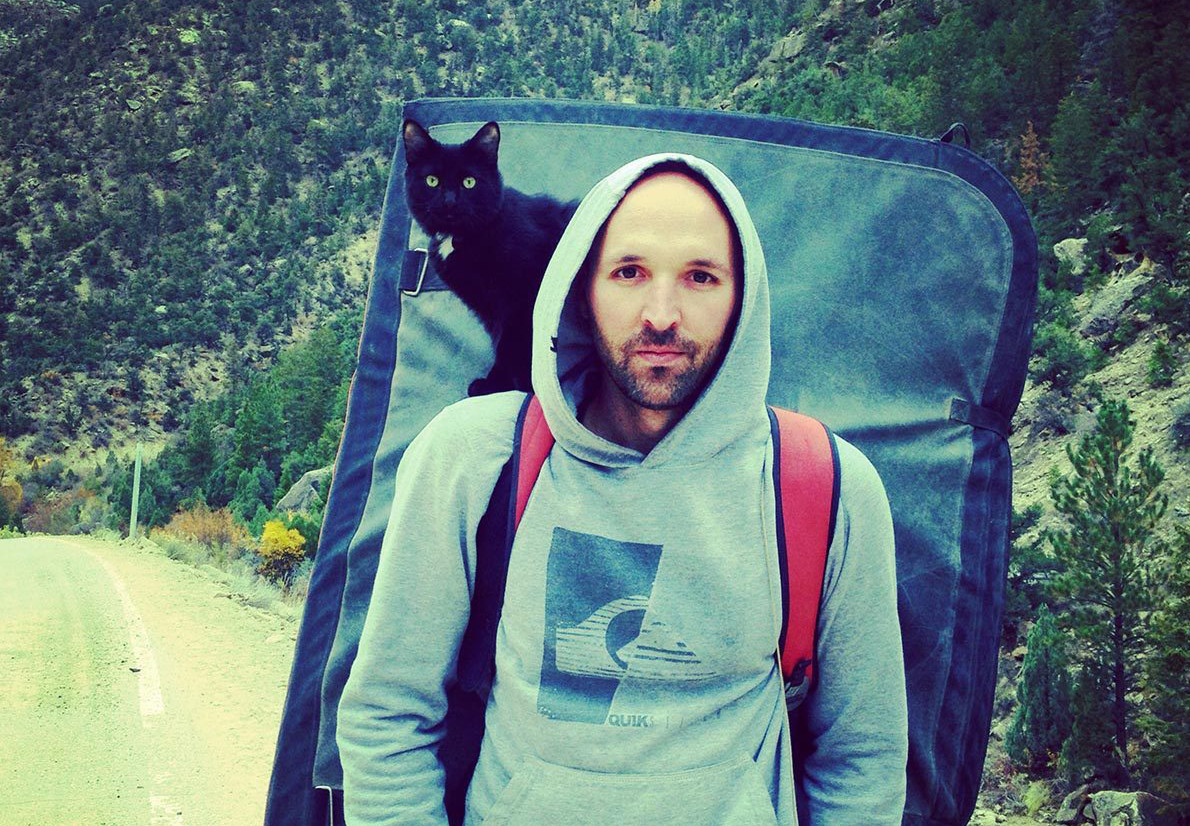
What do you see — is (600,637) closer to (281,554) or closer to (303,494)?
(281,554)

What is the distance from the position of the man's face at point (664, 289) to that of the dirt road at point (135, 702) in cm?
395

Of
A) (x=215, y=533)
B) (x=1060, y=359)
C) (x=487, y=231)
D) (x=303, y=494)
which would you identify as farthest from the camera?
(x=303, y=494)

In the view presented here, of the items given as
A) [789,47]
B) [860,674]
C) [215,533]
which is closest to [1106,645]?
[860,674]

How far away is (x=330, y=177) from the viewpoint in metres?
52.4

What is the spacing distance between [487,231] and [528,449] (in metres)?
1.53

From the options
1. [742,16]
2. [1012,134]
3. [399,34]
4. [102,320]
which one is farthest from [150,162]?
[1012,134]

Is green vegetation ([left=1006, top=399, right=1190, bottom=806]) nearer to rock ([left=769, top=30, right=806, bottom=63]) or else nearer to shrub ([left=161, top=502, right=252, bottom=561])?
shrub ([left=161, top=502, right=252, bottom=561])

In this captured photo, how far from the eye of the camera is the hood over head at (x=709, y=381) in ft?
5.86

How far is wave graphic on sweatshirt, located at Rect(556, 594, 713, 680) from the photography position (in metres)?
1.70

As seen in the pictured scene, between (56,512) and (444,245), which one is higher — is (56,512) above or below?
below

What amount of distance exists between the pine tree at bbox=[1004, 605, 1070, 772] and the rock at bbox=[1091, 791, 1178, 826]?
1525mm

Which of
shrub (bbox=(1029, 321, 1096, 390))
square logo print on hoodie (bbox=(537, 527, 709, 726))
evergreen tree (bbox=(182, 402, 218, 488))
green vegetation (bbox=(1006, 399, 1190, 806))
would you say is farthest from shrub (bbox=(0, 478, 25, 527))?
square logo print on hoodie (bbox=(537, 527, 709, 726))

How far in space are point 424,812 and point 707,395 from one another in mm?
952

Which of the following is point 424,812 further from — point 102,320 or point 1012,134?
point 102,320
